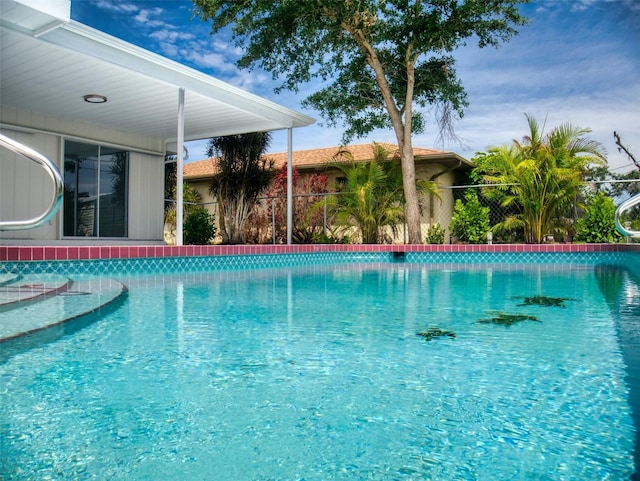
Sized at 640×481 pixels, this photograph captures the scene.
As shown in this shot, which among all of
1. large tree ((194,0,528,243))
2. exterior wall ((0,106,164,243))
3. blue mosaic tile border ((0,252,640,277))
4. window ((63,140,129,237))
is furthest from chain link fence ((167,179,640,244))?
window ((63,140,129,237))

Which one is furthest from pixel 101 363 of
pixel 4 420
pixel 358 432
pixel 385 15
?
pixel 385 15

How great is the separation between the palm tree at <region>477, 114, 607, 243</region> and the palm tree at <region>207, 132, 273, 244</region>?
217 inches

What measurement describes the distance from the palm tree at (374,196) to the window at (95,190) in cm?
443

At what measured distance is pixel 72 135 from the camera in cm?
937

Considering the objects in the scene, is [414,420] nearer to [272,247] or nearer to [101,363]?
[101,363]

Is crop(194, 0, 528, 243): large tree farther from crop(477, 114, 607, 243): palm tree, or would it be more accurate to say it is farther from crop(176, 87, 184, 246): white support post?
crop(176, 87, 184, 246): white support post

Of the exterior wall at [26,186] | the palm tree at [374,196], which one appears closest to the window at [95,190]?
the exterior wall at [26,186]

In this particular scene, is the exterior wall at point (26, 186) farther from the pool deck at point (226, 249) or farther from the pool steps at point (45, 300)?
the pool steps at point (45, 300)

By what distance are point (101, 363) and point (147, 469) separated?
1138 mm

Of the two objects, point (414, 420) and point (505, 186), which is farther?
point (505, 186)

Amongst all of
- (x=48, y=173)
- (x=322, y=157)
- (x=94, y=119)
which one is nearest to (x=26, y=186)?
(x=94, y=119)

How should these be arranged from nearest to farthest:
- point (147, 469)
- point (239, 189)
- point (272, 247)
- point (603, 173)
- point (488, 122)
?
point (147, 469), point (272, 247), point (239, 189), point (488, 122), point (603, 173)

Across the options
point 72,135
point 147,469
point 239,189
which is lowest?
point 147,469

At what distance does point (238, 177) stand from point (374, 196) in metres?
3.17
